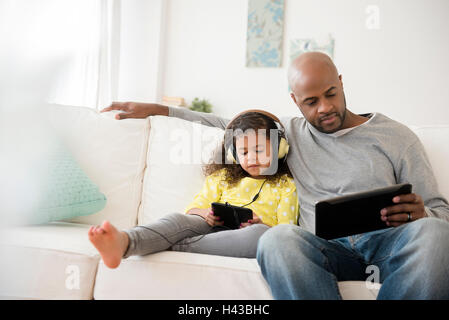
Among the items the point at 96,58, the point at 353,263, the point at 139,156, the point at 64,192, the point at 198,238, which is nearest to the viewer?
the point at 353,263

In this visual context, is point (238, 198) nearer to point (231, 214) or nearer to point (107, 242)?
point (231, 214)

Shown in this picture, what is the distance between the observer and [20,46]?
1.55 ft

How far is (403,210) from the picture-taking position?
90 centimetres

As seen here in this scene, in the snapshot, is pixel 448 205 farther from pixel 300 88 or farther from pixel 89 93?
pixel 89 93

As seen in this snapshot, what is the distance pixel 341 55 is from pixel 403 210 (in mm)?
2386

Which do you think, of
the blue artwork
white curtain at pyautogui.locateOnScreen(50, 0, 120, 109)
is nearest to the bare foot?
white curtain at pyautogui.locateOnScreen(50, 0, 120, 109)

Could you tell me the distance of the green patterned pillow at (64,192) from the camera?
3.78ft

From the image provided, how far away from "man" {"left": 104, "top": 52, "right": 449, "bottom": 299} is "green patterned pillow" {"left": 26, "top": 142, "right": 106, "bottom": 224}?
715 millimetres

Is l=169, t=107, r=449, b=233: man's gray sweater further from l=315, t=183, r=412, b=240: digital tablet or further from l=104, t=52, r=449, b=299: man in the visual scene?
l=315, t=183, r=412, b=240: digital tablet

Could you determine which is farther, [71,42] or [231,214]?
[231,214]

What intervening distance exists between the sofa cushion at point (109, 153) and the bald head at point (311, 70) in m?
0.75

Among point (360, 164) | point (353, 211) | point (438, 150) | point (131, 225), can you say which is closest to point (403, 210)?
point (353, 211)

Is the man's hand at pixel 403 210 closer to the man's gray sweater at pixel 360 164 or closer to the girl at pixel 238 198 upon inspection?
the man's gray sweater at pixel 360 164

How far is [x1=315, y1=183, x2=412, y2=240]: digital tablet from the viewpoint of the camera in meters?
0.86
